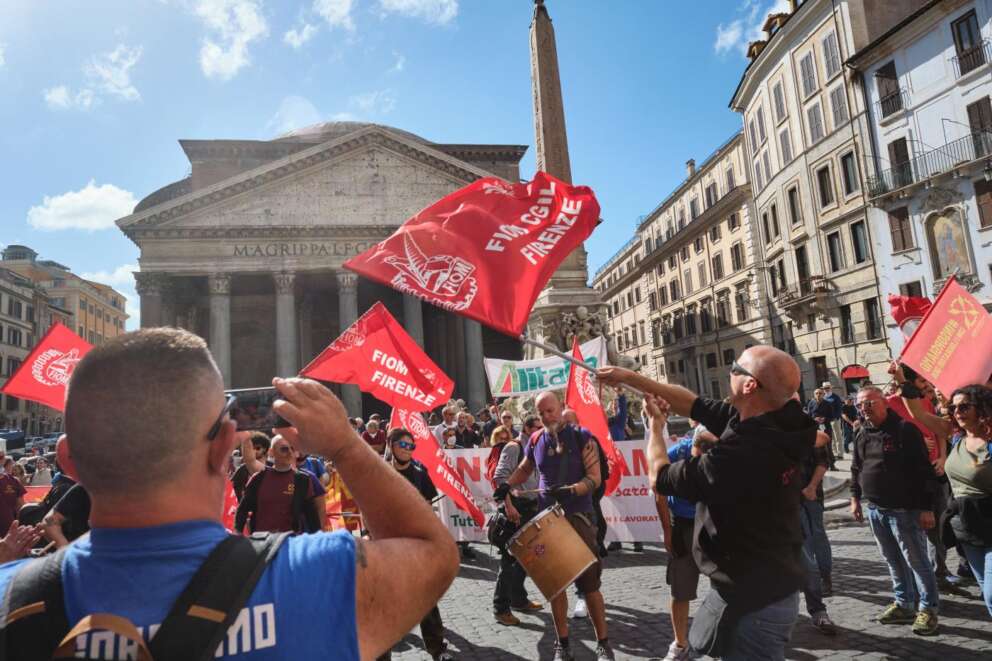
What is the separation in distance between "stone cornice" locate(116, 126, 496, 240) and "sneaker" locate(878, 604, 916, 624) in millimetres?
26147

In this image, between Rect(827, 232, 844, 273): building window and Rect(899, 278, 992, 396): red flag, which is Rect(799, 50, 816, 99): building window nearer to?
Rect(827, 232, 844, 273): building window

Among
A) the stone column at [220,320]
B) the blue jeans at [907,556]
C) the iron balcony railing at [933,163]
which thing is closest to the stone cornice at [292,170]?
the stone column at [220,320]

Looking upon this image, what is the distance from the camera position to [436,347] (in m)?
36.9

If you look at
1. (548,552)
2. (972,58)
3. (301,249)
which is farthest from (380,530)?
(972,58)

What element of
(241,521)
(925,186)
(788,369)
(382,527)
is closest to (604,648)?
(788,369)

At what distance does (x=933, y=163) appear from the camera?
24609 millimetres

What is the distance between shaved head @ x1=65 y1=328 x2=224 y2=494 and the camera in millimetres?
1186

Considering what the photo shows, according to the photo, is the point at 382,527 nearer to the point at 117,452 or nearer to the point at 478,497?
the point at 117,452

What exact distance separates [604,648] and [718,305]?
41.6 m

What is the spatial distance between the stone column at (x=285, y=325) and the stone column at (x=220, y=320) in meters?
2.14

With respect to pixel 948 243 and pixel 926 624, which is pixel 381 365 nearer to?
pixel 926 624

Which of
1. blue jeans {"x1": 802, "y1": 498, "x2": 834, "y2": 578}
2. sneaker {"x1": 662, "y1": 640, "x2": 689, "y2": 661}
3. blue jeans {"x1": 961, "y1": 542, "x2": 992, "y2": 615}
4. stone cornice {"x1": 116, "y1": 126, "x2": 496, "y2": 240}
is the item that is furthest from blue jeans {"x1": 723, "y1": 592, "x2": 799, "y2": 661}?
stone cornice {"x1": 116, "y1": 126, "x2": 496, "y2": 240}

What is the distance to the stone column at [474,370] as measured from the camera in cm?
2916

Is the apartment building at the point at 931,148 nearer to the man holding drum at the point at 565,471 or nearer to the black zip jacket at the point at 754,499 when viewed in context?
the man holding drum at the point at 565,471
